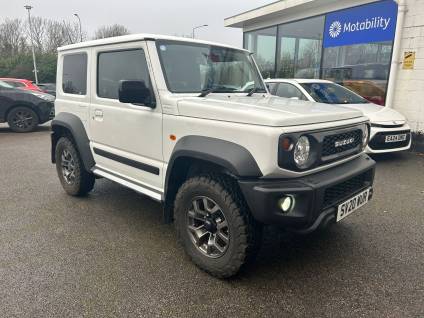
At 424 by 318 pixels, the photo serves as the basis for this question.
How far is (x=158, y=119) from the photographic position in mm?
3162

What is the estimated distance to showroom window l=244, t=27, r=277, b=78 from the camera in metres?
12.6

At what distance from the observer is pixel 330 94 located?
23.8 ft

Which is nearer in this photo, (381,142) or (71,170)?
(71,170)

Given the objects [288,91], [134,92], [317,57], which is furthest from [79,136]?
[317,57]

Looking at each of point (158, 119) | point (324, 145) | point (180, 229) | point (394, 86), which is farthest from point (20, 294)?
point (394, 86)

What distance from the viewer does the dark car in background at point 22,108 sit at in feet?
34.3

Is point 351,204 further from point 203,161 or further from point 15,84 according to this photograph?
point 15,84

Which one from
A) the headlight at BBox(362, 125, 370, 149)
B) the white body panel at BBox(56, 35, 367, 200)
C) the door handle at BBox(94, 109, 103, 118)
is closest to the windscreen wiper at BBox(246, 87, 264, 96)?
the white body panel at BBox(56, 35, 367, 200)

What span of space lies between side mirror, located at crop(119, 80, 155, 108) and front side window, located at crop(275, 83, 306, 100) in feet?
15.5

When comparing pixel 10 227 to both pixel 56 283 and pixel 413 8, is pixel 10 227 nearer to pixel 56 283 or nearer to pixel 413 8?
pixel 56 283

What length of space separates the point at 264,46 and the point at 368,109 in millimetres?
6971

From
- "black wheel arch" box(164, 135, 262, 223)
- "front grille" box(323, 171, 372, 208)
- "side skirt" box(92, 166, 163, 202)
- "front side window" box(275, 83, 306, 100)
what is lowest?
"side skirt" box(92, 166, 163, 202)

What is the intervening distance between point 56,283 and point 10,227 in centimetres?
144

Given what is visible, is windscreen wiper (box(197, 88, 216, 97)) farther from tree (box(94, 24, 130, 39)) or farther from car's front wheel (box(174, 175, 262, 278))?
tree (box(94, 24, 130, 39))
